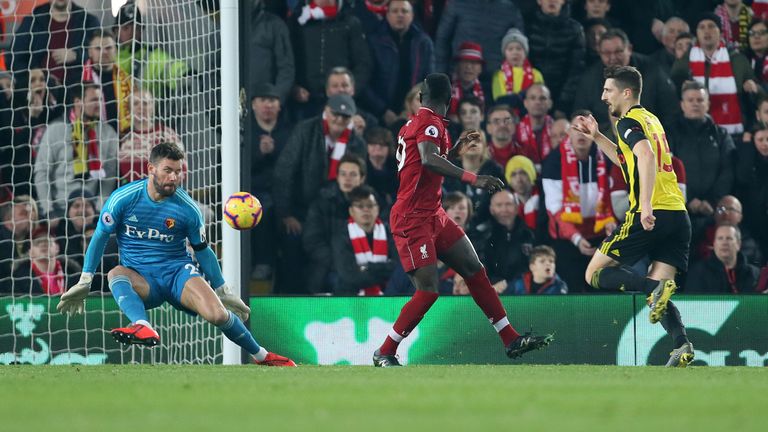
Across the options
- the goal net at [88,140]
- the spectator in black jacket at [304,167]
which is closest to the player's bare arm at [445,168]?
the goal net at [88,140]

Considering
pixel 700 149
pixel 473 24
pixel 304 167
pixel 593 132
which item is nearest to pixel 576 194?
pixel 700 149

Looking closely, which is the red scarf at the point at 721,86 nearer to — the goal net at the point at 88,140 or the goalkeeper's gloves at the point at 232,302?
the goal net at the point at 88,140

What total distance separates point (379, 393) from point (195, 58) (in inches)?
238

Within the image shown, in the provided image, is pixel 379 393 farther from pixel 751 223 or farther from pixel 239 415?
pixel 751 223

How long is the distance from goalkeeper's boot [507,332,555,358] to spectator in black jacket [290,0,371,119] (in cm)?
477

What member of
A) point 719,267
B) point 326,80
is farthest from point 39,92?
point 719,267

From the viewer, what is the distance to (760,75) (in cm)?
1350

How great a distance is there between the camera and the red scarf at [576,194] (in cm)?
1245

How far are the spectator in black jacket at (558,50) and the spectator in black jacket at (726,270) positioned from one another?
2.17 metres

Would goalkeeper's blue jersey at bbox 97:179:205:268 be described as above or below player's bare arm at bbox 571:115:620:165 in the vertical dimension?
below

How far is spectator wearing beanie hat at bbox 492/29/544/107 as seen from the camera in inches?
520

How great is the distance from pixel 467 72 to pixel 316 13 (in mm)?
1655

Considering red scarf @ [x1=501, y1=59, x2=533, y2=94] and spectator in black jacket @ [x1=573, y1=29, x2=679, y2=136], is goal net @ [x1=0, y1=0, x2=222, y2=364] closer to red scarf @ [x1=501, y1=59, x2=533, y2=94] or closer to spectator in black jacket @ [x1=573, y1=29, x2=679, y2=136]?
red scarf @ [x1=501, y1=59, x2=533, y2=94]

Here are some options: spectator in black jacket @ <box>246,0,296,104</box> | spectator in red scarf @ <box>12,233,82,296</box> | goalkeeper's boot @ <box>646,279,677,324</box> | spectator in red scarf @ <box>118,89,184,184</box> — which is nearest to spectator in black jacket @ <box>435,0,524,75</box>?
spectator in black jacket @ <box>246,0,296,104</box>
